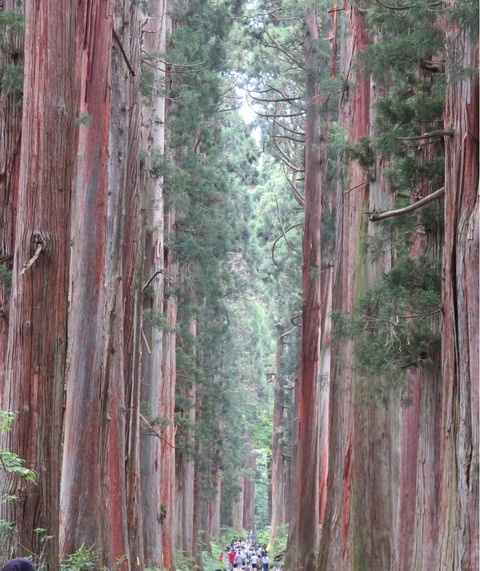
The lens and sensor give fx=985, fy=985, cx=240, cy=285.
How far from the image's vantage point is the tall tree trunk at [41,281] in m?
7.32

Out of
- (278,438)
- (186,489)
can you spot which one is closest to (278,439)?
(278,438)

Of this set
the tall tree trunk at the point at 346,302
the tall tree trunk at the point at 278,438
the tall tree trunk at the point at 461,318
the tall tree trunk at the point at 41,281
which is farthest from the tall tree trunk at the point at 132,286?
the tall tree trunk at the point at 278,438

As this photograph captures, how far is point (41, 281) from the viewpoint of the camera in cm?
751

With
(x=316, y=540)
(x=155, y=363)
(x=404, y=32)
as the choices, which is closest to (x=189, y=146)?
(x=155, y=363)

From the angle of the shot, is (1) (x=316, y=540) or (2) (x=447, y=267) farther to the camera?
(1) (x=316, y=540)

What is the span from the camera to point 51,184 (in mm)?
7715

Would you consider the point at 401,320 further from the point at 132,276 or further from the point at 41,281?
the point at 132,276

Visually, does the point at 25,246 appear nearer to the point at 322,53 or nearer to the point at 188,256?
the point at 322,53

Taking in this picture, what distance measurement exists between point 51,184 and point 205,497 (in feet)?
110

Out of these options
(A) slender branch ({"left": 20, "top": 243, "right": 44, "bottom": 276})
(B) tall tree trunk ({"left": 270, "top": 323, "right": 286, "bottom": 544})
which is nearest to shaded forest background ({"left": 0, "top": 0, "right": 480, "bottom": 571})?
(A) slender branch ({"left": 20, "top": 243, "right": 44, "bottom": 276})

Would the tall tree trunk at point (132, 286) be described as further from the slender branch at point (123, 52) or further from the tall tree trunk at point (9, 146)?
the tall tree trunk at point (9, 146)

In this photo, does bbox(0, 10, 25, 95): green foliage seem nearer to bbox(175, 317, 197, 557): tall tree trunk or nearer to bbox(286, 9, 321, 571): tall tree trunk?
bbox(286, 9, 321, 571): tall tree trunk

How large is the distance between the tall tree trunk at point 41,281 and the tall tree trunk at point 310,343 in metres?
12.9

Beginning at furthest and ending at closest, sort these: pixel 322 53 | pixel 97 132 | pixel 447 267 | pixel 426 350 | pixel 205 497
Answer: pixel 205 497
pixel 322 53
pixel 97 132
pixel 426 350
pixel 447 267
